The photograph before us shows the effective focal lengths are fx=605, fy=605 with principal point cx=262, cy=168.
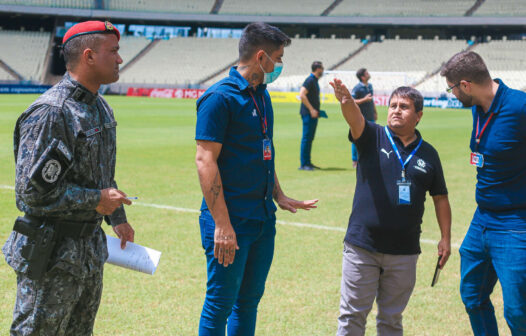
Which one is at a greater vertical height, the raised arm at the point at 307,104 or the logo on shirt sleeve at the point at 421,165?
the raised arm at the point at 307,104

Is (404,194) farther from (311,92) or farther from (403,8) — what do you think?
(403,8)

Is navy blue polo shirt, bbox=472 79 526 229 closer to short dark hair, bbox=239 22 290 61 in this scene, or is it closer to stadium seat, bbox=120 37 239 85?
short dark hair, bbox=239 22 290 61

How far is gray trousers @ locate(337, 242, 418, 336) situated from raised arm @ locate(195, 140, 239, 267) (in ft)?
2.86

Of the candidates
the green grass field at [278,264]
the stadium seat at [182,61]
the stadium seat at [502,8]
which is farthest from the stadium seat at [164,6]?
the green grass field at [278,264]

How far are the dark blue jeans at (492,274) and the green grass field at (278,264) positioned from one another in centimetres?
75

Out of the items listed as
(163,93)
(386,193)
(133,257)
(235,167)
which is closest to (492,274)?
(386,193)

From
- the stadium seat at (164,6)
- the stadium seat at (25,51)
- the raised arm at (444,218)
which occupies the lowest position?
the raised arm at (444,218)

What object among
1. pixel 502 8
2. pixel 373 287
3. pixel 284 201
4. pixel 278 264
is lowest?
pixel 278 264

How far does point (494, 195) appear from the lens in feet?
12.8

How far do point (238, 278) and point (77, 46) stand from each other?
1639mm

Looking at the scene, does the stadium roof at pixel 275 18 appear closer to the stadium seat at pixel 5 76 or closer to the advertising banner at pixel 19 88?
the stadium seat at pixel 5 76

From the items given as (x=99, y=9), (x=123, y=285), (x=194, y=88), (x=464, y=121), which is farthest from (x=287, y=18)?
(x=123, y=285)

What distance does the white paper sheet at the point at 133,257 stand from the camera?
330cm

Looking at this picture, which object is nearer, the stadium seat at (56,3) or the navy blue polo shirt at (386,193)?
the navy blue polo shirt at (386,193)
